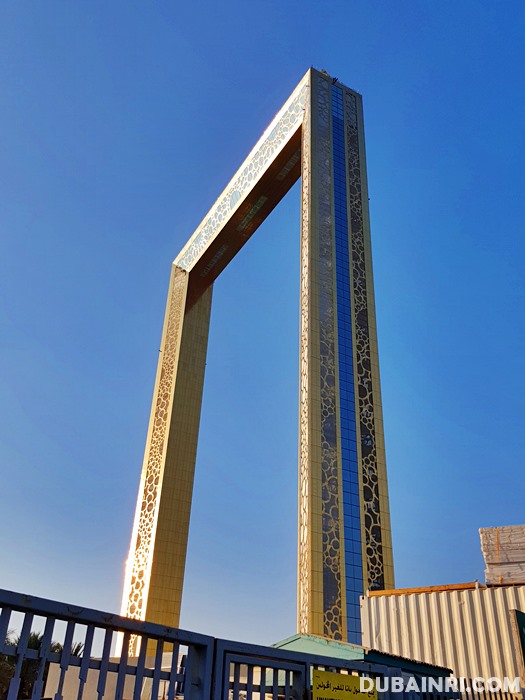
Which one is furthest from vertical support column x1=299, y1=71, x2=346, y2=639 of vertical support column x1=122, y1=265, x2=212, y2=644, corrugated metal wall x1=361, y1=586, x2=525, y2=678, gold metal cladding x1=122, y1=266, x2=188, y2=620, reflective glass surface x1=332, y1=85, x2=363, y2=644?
gold metal cladding x1=122, y1=266, x2=188, y2=620

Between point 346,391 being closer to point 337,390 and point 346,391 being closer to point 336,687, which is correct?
point 337,390

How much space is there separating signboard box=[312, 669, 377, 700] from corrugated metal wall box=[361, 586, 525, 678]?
368cm

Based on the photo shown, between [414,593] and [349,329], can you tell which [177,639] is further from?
[349,329]

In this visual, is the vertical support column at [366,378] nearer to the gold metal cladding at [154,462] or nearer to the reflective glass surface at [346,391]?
the reflective glass surface at [346,391]

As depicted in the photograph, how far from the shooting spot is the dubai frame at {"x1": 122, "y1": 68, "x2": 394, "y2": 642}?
44.8ft

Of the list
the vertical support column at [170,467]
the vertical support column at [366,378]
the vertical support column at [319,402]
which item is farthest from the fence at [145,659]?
the vertical support column at [170,467]

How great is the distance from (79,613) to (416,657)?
5.84 metres

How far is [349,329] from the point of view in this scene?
16422mm

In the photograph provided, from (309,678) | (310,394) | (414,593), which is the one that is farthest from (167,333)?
(309,678)

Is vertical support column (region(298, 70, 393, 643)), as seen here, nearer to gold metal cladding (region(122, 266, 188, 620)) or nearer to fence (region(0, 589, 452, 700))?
gold metal cladding (region(122, 266, 188, 620))

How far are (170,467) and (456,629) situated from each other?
15.4 metres

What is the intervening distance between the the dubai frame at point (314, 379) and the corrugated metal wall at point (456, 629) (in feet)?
16.4

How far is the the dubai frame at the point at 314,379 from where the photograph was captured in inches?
538

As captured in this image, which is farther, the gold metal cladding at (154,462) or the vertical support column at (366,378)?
the gold metal cladding at (154,462)
